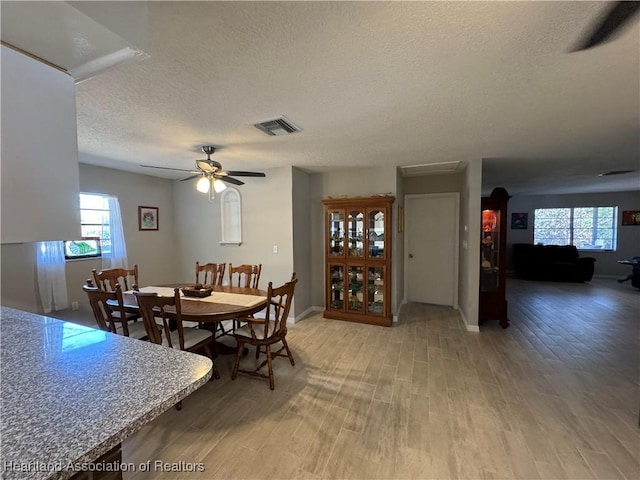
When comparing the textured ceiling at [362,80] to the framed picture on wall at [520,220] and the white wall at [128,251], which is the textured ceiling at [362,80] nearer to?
the white wall at [128,251]

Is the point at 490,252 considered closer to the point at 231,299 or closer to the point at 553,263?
the point at 231,299

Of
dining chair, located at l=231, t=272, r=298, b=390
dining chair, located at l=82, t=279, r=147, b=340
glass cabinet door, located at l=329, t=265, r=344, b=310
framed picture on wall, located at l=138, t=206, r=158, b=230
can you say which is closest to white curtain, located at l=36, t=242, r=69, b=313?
framed picture on wall, located at l=138, t=206, r=158, b=230

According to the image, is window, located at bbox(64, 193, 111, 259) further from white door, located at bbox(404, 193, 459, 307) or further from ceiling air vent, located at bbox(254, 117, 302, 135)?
white door, located at bbox(404, 193, 459, 307)

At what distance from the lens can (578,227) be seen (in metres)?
7.77

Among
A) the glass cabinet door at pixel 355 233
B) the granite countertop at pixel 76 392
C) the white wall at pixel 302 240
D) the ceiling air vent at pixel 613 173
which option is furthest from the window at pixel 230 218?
the ceiling air vent at pixel 613 173

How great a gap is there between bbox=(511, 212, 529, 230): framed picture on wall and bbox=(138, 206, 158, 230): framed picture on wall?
30.2 ft

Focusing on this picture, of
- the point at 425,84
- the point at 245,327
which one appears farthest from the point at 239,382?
the point at 425,84

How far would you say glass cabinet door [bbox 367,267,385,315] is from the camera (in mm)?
4070

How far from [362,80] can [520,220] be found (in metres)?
8.64

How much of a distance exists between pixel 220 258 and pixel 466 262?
387cm

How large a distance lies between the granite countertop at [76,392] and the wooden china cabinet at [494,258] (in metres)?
4.03

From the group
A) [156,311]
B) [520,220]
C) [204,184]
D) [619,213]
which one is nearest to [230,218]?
[204,184]

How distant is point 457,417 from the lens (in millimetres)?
2094

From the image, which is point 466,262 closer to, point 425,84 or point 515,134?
point 515,134
